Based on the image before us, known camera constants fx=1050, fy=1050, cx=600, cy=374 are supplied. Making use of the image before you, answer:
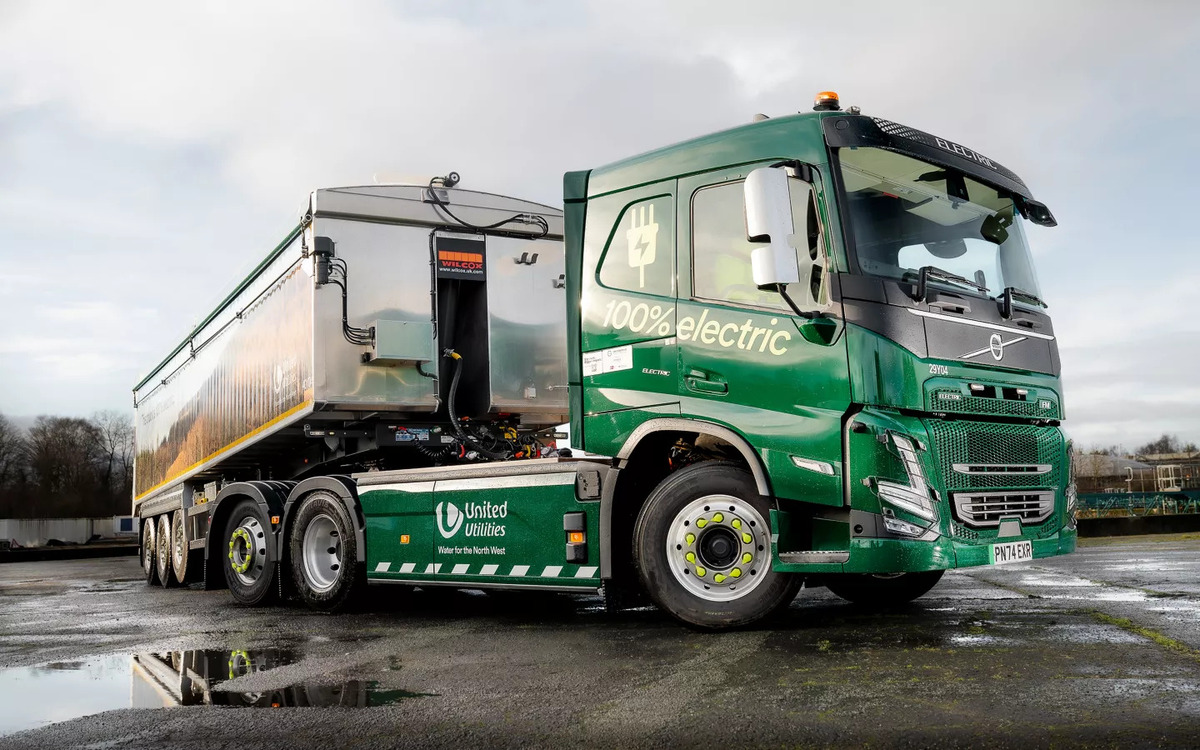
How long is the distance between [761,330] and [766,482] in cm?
86

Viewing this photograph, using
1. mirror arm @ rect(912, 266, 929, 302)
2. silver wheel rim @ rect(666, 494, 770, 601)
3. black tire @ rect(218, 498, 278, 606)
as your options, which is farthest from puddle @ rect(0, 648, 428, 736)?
mirror arm @ rect(912, 266, 929, 302)

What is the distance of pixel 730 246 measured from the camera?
20.3ft

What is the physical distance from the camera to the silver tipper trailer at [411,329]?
887cm

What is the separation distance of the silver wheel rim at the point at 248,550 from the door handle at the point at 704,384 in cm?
530

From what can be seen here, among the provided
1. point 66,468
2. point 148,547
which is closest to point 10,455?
point 66,468

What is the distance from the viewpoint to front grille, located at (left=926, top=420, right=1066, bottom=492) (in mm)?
5719

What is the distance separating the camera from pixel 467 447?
9281 mm

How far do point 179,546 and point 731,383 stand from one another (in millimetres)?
9719

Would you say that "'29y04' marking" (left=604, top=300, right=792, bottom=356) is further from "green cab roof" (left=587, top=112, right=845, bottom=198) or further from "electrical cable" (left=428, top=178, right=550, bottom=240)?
"electrical cable" (left=428, top=178, right=550, bottom=240)

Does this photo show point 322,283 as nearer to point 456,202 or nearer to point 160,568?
point 456,202

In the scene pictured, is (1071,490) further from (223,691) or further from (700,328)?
(223,691)

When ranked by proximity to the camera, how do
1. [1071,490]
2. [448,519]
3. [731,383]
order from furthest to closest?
[448,519], [1071,490], [731,383]

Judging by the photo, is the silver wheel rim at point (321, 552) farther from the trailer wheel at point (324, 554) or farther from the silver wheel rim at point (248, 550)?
the silver wheel rim at point (248, 550)

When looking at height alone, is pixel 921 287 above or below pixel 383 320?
below
